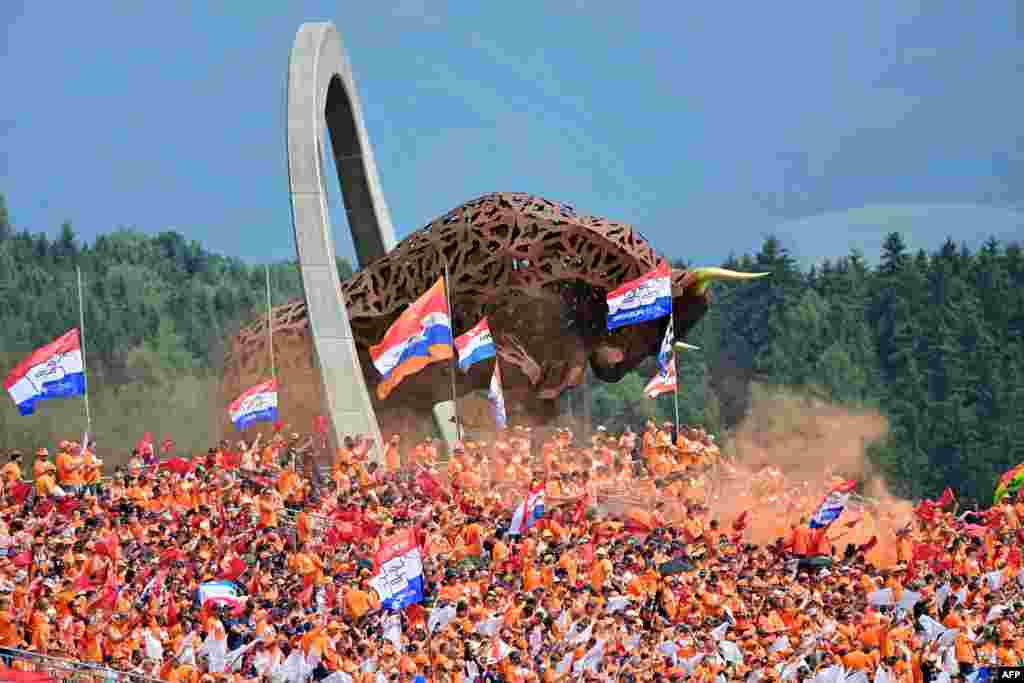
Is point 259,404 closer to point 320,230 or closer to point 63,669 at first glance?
point 320,230

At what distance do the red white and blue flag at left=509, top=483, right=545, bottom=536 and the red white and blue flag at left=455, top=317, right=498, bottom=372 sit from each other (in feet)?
15.1

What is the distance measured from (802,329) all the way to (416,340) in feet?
153

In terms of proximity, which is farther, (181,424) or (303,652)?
(181,424)

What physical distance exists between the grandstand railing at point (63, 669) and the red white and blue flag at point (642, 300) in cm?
1698

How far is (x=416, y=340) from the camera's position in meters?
31.1

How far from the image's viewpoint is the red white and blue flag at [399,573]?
22547 millimetres

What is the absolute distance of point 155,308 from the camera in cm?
6247

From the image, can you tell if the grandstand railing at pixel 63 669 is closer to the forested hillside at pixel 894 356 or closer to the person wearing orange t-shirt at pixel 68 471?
the person wearing orange t-shirt at pixel 68 471

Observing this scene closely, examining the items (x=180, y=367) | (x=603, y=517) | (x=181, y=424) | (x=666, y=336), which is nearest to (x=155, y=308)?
(x=180, y=367)

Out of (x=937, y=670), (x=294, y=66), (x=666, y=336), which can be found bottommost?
(x=937, y=670)

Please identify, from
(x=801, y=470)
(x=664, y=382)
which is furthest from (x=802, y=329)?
(x=664, y=382)

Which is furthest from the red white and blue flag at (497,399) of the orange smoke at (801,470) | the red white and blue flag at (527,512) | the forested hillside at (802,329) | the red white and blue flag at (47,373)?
the forested hillside at (802,329)

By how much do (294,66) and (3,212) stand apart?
167 feet

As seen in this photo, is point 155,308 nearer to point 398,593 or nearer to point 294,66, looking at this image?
point 294,66
